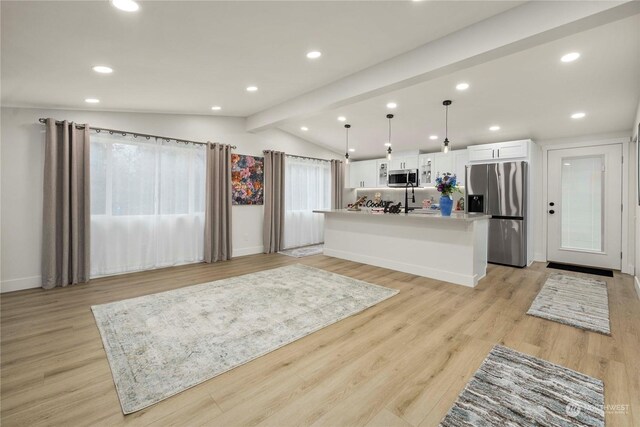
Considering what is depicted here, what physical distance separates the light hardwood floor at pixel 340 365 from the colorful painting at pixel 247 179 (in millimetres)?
2807

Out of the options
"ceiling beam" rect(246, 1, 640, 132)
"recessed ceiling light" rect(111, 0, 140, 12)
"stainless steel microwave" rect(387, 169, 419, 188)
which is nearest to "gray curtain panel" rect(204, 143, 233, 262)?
"ceiling beam" rect(246, 1, 640, 132)

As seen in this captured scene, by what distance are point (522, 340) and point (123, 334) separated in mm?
3468

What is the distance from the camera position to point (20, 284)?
371 cm

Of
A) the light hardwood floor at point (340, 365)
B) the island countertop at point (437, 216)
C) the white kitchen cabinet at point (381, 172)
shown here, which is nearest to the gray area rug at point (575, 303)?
the light hardwood floor at point (340, 365)

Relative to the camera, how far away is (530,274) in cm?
458

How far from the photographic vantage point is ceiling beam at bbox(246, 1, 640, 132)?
2021 mm

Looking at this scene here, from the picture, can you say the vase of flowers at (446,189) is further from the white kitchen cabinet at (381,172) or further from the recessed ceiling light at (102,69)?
the recessed ceiling light at (102,69)

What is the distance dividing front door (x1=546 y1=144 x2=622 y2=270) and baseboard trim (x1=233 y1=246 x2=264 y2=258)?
5817mm

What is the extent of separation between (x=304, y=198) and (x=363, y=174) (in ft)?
6.50

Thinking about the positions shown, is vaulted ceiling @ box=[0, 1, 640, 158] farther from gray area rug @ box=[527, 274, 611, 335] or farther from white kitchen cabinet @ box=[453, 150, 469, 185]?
gray area rug @ box=[527, 274, 611, 335]

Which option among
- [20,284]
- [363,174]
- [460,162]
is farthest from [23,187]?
[460,162]

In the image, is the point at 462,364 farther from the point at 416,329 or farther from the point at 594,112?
the point at 594,112

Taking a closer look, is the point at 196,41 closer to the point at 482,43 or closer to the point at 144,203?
the point at 482,43

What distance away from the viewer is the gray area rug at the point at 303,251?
607 cm
